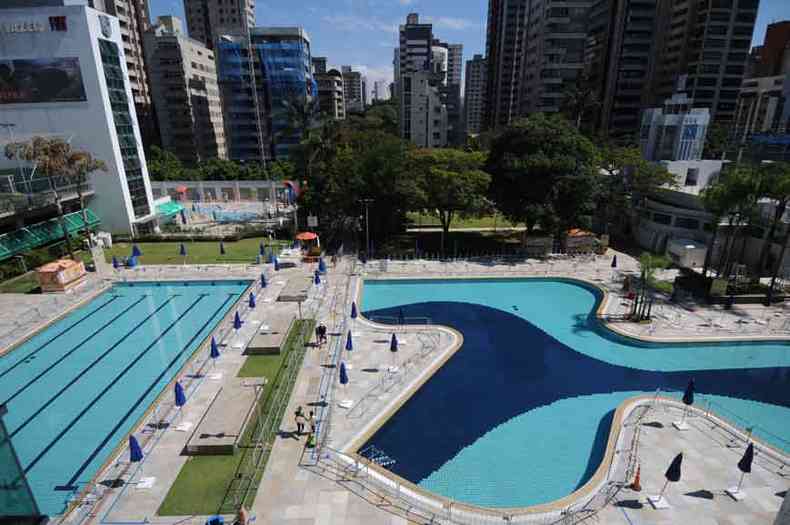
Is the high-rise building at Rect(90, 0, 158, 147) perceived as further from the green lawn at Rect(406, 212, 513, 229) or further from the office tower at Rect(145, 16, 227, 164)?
the green lawn at Rect(406, 212, 513, 229)

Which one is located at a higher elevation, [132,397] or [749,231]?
[749,231]

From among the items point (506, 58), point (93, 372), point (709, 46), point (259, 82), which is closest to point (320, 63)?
point (506, 58)

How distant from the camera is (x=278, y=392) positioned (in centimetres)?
1842

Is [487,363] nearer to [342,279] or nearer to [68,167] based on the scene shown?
[342,279]

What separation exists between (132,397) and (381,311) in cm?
1481

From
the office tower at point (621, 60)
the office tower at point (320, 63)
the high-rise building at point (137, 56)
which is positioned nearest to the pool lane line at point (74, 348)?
the high-rise building at point (137, 56)

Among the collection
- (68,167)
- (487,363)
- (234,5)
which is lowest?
(487,363)

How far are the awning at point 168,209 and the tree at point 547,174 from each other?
37.4 m

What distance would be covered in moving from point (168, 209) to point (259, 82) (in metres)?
56.4

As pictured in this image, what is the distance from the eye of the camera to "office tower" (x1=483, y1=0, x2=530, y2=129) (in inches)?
4975

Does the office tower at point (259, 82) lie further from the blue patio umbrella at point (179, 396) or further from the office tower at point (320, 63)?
the office tower at point (320, 63)

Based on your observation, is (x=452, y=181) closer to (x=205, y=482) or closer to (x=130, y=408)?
(x=130, y=408)

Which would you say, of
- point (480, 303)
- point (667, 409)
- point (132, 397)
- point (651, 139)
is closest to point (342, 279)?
point (480, 303)

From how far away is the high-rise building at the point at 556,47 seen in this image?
84125 mm
